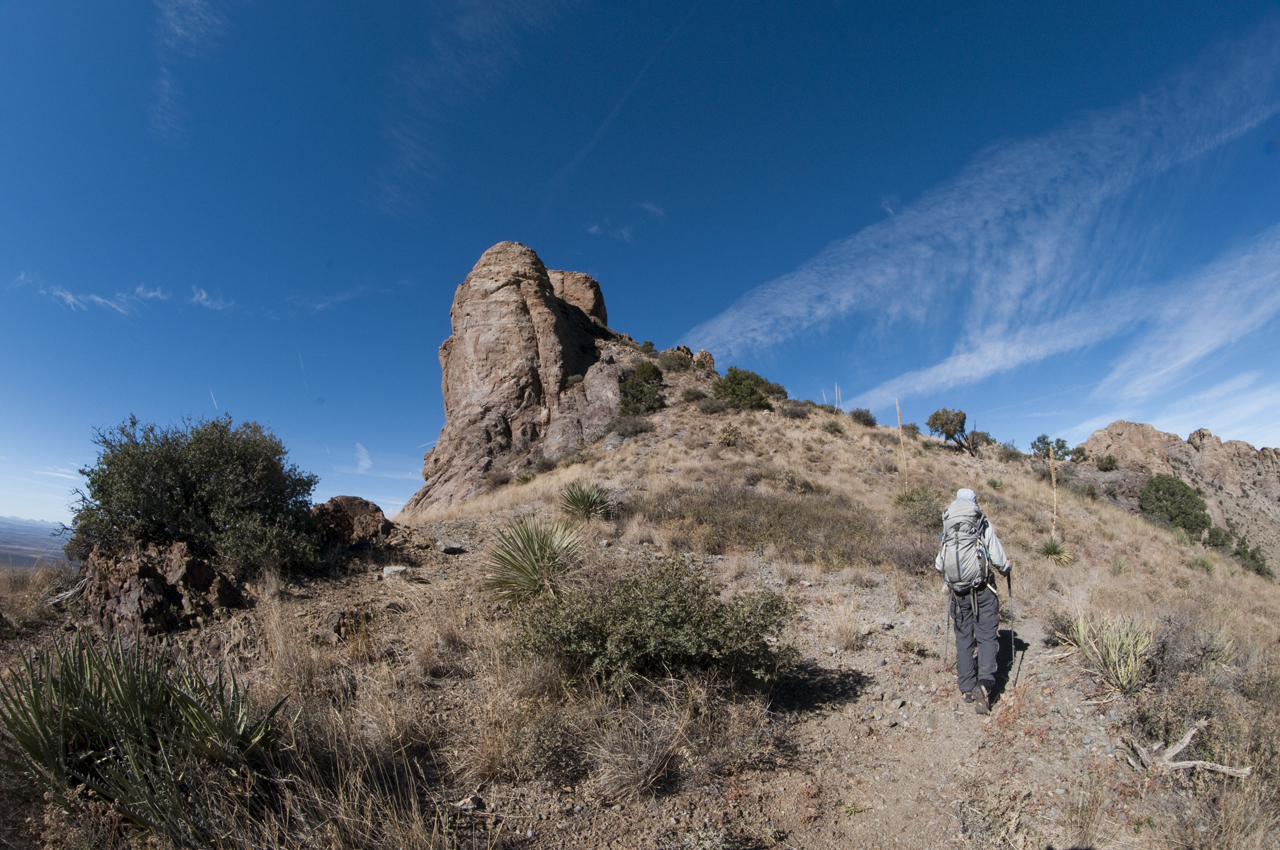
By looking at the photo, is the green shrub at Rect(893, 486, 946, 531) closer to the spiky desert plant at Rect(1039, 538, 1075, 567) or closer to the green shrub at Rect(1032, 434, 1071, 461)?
the spiky desert plant at Rect(1039, 538, 1075, 567)

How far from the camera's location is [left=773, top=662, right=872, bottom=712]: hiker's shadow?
15.6 feet

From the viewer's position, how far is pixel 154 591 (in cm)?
510

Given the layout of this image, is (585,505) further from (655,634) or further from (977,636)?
(977,636)

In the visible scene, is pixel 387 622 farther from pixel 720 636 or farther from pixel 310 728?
pixel 720 636

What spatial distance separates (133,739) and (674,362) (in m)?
31.3

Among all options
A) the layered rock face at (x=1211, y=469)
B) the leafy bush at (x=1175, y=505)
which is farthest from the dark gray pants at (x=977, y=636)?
the layered rock face at (x=1211, y=469)

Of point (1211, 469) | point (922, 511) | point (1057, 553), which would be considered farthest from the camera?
point (1211, 469)

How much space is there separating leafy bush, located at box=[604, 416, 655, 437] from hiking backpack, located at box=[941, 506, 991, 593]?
19.3m

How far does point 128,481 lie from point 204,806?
5818mm

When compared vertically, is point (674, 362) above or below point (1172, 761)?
above

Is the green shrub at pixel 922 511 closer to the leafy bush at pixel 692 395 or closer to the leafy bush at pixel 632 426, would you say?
the leafy bush at pixel 632 426

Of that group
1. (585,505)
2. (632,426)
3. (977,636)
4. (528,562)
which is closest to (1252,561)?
(977,636)

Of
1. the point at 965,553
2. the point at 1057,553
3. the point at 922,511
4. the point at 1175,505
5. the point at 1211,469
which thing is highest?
the point at 1211,469

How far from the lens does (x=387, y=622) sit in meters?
5.83
